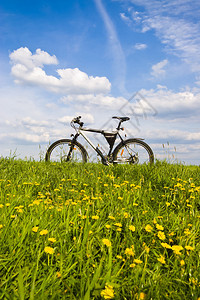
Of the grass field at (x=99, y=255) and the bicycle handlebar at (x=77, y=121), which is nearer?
the grass field at (x=99, y=255)

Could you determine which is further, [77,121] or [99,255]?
[77,121]

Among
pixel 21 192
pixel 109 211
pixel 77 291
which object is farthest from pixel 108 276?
pixel 21 192

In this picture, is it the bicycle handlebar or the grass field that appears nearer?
the grass field

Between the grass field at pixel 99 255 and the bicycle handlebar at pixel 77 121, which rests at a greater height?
the bicycle handlebar at pixel 77 121

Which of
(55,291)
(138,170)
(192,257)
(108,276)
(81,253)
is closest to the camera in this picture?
(55,291)

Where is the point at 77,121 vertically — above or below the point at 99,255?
above

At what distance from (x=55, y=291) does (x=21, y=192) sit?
255 cm

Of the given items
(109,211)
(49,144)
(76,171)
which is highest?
(49,144)

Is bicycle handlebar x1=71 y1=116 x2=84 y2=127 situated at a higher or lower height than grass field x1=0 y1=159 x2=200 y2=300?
higher

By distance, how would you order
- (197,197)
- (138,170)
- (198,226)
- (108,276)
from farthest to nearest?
(138,170), (197,197), (198,226), (108,276)

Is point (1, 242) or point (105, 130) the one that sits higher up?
point (105, 130)

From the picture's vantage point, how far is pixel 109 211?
3.20m

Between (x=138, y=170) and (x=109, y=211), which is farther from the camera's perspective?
Answer: (x=138, y=170)

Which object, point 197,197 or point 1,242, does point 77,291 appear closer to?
point 1,242
